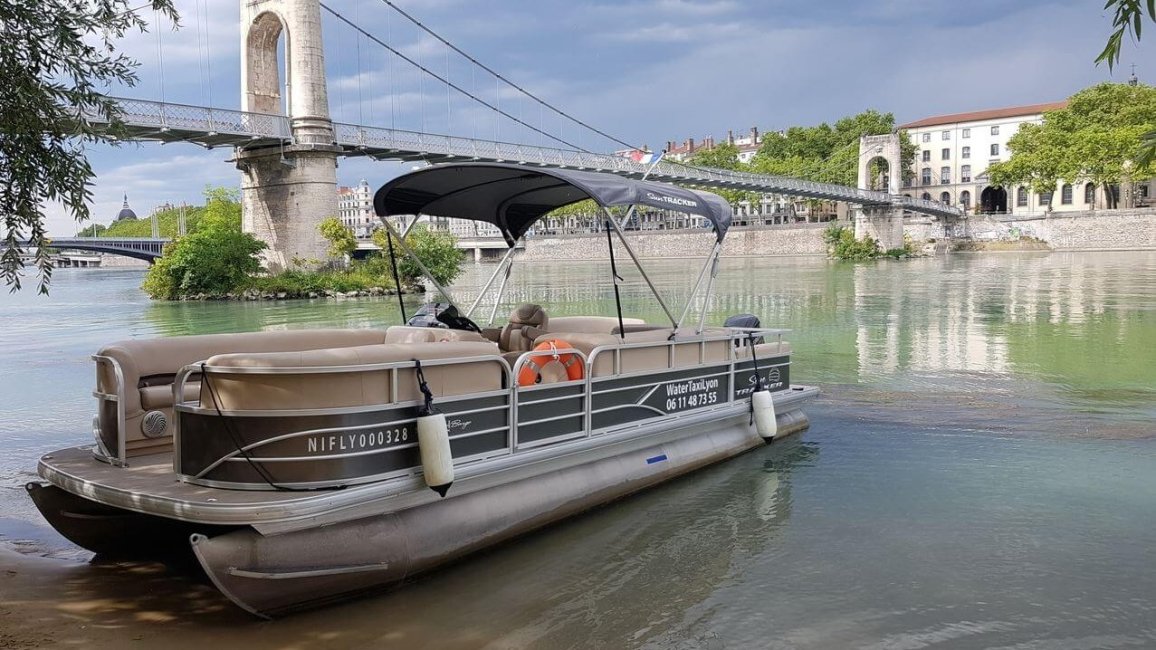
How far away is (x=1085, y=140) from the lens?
73.4 m

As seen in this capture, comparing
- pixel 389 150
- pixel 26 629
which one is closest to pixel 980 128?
pixel 389 150

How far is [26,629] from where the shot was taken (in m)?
4.63

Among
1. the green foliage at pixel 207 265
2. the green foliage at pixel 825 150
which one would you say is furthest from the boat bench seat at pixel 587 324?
the green foliage at pixel 825 150

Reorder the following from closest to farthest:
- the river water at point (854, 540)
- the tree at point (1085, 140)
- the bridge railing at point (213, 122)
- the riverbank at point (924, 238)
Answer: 1. the river water at point (854, 540)
2. the bridge railing at point (213, 122)
3. the tree at point (1085, 140)
4. the riverbank at point (924, 238)

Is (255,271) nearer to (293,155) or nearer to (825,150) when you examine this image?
(293,155)

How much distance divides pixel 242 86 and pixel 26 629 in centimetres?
A: 4661

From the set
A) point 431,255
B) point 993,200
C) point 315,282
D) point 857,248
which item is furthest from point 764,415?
point 993,200

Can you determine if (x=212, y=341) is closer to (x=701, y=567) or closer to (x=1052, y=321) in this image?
(x=701, y=567)

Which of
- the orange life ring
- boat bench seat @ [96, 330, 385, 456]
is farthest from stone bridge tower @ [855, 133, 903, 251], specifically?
boat bench seat @ [96, 330, 385, 456]

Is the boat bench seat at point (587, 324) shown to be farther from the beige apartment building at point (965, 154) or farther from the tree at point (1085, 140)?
the beige apartment building at point (965, 154)

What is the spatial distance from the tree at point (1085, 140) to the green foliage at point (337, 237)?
60960mm

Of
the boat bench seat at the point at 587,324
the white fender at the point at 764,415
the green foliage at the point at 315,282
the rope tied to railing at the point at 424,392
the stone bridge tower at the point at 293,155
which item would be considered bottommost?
the white fender at the point at 764,415

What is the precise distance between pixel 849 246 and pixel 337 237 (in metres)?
50.7

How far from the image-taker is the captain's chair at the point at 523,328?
7.76 metres
